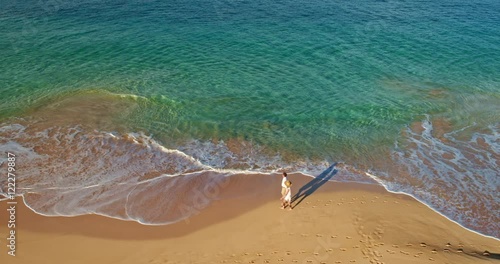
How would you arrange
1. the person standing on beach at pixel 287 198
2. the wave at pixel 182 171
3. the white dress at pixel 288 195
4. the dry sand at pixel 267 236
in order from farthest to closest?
the wave at pixel 182 171, the white dress at pixel 288 195, the person standing on beach at pixel 287 198, the dry sand at pixel 267 236

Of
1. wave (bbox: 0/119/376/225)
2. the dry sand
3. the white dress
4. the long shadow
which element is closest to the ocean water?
wave (bbox: 0/119/376/225)

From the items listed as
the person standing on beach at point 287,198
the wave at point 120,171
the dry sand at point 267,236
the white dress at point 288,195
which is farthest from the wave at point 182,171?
the white dress at point 288,195

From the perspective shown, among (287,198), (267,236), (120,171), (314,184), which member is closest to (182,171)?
(120,171)

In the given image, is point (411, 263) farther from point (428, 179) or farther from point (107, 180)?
point (107, 180)

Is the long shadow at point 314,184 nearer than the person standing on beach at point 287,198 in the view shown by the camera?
No

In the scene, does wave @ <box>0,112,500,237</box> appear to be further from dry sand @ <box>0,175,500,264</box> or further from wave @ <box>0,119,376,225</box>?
dry sand @ <box>0,175,500,264</box>

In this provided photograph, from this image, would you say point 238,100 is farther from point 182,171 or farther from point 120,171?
point 120,171

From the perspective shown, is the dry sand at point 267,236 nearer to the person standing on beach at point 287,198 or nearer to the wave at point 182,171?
the person standing on beach at point 287,198

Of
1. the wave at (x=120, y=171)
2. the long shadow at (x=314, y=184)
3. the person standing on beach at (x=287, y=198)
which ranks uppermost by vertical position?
the person standing on beach at (x=287, y=198)
